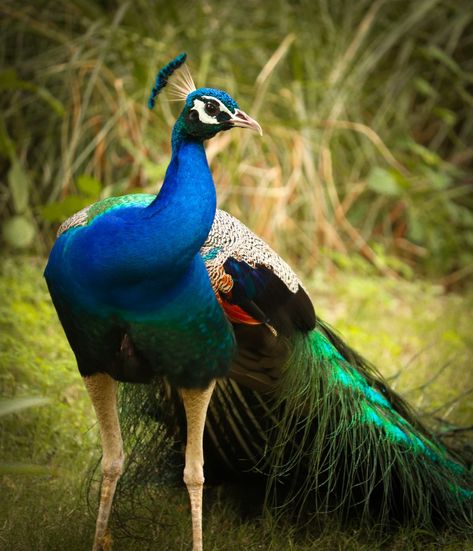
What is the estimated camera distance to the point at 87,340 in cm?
203

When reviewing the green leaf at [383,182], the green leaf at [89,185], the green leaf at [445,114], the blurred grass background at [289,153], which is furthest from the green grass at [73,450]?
the green leaf at [445,114]

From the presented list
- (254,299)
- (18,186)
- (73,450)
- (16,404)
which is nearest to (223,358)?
(254,299)

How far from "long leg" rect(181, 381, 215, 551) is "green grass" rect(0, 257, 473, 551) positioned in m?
0.21

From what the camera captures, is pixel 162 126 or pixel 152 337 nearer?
pixel 152 337

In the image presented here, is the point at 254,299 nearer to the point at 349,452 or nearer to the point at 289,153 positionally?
the point at 349,452

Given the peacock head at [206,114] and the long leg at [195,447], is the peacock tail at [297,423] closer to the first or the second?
the long leg at [195,447]

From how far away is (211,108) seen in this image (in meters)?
2.02

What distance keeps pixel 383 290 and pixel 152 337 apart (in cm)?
318

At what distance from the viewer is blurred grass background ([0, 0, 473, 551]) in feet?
12.5

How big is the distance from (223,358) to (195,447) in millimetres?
271

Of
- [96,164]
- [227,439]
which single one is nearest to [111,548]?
[227,439]

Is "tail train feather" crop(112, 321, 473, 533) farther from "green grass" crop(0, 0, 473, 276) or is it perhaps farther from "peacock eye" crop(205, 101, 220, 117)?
"green grass" crop(0, 0, 473, 276)

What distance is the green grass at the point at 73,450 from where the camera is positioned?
2.36m

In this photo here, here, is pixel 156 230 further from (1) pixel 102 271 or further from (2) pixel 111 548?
(2) pixel 111 548
